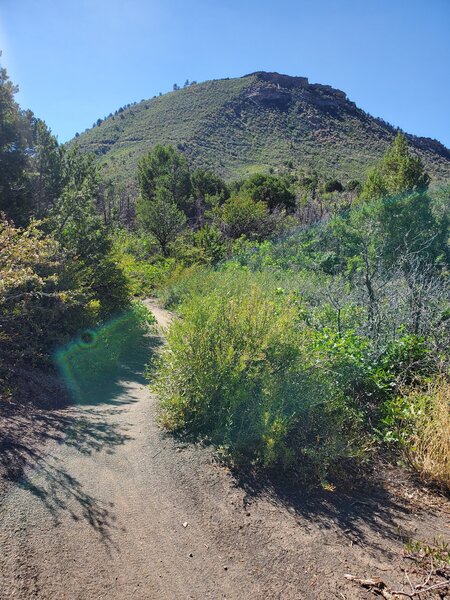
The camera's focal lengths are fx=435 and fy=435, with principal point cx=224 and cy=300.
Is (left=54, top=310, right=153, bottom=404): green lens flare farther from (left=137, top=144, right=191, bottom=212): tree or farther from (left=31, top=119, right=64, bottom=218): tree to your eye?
(left=137, top=144, right=191, bottom=212): tree

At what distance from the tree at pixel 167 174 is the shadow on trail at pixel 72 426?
22.0 metres

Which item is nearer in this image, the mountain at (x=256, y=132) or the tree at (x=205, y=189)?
the tree at (x=205, y=189)

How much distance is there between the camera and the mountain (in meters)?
50.5

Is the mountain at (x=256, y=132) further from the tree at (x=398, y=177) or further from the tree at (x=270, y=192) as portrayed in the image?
the tree at (x=398, y=177)

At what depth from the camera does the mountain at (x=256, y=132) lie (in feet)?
166

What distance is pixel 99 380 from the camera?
714cm

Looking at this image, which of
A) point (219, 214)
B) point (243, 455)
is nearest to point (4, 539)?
point (243, 455)

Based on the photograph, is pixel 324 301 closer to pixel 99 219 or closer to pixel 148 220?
pixel 99 219

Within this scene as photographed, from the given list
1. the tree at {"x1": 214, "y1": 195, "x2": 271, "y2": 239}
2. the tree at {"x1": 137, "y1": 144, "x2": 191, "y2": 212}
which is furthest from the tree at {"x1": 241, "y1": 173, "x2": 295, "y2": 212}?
the tree at {"x1": 214, "y1": 195, "x2": 271, "y2": 239}

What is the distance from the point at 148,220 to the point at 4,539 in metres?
18.2

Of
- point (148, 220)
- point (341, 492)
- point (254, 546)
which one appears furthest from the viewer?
point (148, 220)

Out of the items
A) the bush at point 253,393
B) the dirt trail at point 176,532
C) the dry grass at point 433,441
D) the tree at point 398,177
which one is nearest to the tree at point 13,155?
the bush at point 253,393

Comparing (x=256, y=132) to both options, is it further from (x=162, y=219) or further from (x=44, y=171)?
(x=44, y=171)

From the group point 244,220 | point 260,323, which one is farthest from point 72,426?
point 244,220
